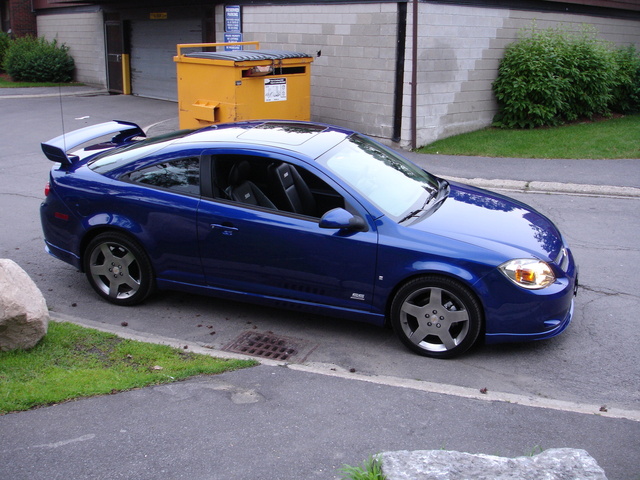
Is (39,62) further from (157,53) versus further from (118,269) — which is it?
(118,269)

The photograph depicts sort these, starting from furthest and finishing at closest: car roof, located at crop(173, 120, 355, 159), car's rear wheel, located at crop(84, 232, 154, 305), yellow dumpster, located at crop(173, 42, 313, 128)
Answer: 1. yellow dumpster, located at crop(173, 42, 313, 128)
2. car's rear wheel, located at crop(84, 232, 154, 305)
3. car roof, located at crop(173, 120, 355, 159)

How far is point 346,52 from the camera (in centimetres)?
1441

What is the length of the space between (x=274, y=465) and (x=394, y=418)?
894 mm

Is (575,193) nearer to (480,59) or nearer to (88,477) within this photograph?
(480,59)

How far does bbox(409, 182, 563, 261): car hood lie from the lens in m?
5.16

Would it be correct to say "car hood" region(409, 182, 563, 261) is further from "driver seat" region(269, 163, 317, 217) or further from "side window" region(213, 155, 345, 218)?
"driver seat" region(269, 163, 317, 217)

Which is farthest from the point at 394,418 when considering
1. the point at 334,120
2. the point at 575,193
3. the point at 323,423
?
the point at 334,120

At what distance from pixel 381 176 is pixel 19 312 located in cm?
295

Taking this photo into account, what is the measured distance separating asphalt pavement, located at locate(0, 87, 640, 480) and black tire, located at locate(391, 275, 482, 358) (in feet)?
1.65

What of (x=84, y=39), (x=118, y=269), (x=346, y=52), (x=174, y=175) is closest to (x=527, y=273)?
(x=174, y=175)

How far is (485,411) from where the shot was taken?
14.2 ft

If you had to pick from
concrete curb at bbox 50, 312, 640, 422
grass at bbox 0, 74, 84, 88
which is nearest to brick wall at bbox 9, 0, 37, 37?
grass at bbox 0, 74, 84, 88

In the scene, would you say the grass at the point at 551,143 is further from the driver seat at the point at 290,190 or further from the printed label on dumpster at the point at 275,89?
the driver seat at the point at 290,190

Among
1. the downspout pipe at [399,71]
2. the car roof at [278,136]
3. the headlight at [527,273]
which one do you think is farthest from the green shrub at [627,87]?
the headlight at [527,273]
